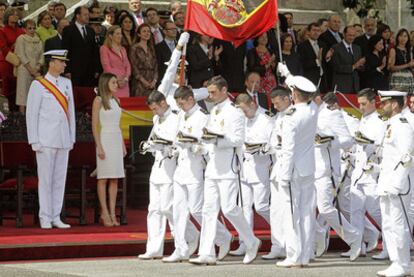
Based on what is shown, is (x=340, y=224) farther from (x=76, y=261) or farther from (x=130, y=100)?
(x=130, y=100)

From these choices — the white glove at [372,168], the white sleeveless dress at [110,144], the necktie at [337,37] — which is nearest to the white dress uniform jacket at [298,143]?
the white glove at [372,168]

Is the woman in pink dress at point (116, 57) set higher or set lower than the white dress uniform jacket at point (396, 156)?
higher

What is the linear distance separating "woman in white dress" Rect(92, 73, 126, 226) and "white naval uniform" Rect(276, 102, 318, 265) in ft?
11.4

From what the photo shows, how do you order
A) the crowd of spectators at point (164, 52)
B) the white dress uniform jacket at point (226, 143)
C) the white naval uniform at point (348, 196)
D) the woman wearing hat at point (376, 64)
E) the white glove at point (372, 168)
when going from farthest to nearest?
the woman wearing hat at point (376, 64)
the crowd of spectators at point (164, 52)
the white naval uniform at point (348, 196)
the white glove at point (372, 168)
the white dress uniform jacket at point (226, 143)

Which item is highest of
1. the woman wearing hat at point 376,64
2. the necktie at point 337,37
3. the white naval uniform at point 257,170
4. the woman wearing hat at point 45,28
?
the woman wearing hat at point 45,28

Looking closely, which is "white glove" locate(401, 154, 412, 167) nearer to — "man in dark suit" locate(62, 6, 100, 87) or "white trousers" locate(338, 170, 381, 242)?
"white trousers" locate(338, 170, 381, 242)

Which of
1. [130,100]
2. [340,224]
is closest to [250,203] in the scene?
[340,224]

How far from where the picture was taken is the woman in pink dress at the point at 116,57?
21000 millimetres

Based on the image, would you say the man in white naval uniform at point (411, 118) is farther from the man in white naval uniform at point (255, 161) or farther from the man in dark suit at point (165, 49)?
the man in dark suit at point (165, 49)

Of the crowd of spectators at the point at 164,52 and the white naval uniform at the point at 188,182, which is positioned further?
the crowd of spectators at the point at 164,52

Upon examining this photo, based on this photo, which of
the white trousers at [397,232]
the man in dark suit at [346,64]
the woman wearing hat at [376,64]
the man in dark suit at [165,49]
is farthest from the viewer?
the woman wearing hat at [376,64]

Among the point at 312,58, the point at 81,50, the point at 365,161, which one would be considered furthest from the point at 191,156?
the point at 312,58

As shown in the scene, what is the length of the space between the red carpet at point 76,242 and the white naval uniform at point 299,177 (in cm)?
191

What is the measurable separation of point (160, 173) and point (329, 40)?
25.7 feet
